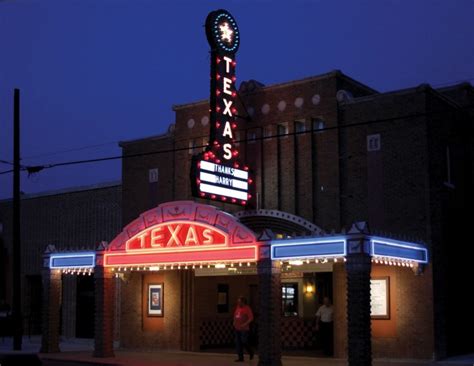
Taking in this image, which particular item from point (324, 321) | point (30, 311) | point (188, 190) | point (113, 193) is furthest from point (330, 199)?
point (30, 311)

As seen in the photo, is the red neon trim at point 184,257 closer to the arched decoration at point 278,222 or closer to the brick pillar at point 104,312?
the brick pillar at point 104,312

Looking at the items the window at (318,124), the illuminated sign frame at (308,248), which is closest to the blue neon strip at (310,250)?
the illuminated sign frame at (308,248)

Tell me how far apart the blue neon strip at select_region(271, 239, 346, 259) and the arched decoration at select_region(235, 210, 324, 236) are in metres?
3.33

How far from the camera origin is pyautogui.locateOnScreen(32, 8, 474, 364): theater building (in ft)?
63.1

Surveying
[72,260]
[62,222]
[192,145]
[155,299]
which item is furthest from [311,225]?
[62,222]

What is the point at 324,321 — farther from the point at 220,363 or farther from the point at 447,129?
the point at 447,129

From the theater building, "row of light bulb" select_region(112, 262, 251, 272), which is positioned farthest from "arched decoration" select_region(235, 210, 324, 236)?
"row of light bulb" select_region(112, 262, 251, 272)

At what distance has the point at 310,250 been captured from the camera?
60.4 ft

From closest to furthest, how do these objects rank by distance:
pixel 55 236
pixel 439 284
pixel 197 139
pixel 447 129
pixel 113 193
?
1. pixel 439 284
2. pixel 447 129
3. pixel 197 139
4. pixel 113 193
5. pixel 55 236

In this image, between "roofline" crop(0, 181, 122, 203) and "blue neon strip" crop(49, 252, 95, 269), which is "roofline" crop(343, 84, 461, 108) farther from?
"roofline" crop(0, 181, 122, 203)

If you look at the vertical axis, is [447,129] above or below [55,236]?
above

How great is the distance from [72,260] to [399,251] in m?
11.4

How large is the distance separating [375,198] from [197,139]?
285 inches

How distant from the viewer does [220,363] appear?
20812mm
